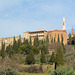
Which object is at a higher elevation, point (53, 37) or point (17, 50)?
point (53, 37)

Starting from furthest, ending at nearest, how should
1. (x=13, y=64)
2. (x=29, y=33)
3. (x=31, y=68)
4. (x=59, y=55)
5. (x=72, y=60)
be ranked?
(x=29, y=33)
(x=72, y=60)
(x=59, y=55)
(x=31, y=68)
(x=13, y=64)

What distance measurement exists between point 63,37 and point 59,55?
963 inches

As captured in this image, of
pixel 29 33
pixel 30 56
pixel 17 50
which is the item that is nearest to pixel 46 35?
pixel 29 33

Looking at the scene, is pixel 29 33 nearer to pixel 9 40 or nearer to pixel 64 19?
pixel 9 40

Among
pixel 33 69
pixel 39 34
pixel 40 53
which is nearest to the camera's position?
pixel 33 69

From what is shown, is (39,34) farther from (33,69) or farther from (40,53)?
(33,69)

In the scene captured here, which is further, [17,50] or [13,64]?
[17,50]

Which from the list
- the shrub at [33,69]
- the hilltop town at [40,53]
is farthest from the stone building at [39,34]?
the shrub at [33,69]

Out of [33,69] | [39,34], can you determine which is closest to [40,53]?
[33,69]

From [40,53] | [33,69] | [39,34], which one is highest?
[39,34]

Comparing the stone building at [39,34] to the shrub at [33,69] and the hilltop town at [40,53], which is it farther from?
the shrub at [33,69]

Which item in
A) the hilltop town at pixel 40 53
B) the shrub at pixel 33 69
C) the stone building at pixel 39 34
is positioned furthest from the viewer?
the stone building at pixel 39 34

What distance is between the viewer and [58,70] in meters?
13.0

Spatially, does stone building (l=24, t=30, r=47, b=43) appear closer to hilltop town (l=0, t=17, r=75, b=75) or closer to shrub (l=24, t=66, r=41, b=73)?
hilltop town (l=0, t=17, r=75, b=75)
